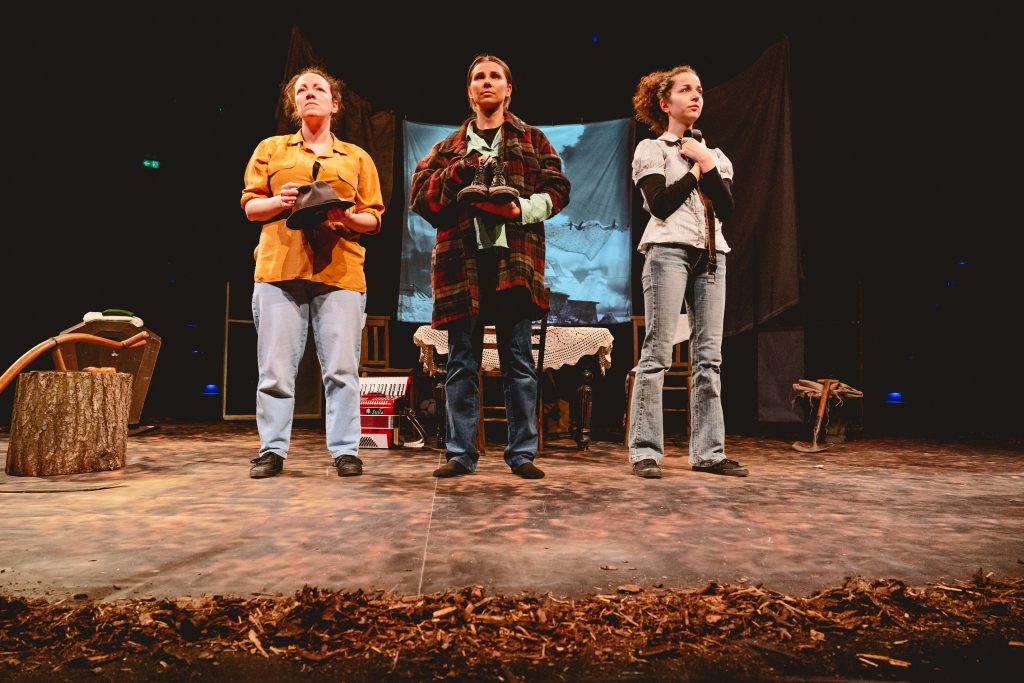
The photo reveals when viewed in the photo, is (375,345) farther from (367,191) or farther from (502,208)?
(502,208)

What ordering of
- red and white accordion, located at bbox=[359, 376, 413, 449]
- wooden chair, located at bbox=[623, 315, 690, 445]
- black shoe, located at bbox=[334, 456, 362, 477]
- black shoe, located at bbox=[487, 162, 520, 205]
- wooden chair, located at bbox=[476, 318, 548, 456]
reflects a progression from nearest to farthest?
black shoe, located at bbox=[487, 162, 520, 205]
black shoe, located at bbox=[334, 456, 362, 477]
wooden chair, located at bbox=[476, 318, 548, 456]
red and white accordion, located at bbox=[359, 376, 413, 449]
wooden chair, located at bbox=[623, 315, 690, 445]

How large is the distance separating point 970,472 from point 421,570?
8.74ft

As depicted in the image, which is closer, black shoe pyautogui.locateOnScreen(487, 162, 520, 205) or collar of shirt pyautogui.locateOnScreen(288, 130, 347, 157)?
black shoe pyautogui.locateOnScreen(487, 162, 520, 205)

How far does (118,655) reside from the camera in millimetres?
863

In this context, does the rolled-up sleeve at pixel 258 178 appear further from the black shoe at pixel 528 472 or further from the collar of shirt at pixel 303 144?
the black shoe at pixel 528 472

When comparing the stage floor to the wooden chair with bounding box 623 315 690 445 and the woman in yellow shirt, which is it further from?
the wooden chair with bounding box 623 315 690 445

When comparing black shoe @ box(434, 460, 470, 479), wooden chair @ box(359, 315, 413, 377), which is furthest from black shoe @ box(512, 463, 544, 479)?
wooden chair @ box(359, 315, 413, 377)

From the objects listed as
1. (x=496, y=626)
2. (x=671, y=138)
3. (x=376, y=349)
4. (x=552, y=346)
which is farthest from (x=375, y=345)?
(x=496, y=626)

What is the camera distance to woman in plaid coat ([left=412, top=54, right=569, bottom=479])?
232 centimetres

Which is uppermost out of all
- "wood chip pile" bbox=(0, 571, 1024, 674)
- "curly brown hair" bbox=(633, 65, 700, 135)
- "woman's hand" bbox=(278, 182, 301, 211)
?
"curly brown hair" bbox=(633, 65, 700, 135)

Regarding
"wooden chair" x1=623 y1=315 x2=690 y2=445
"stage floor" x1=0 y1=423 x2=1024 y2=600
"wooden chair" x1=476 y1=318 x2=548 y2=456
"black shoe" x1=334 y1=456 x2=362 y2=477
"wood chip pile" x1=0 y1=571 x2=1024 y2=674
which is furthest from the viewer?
"wooden chair" x1=623 y1=315 x2=690 y2=445

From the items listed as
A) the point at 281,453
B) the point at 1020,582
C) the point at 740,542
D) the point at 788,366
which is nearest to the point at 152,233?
the point at 281,453

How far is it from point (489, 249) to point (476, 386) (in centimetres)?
53

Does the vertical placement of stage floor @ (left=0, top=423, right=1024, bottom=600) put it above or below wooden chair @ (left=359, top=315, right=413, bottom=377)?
below
